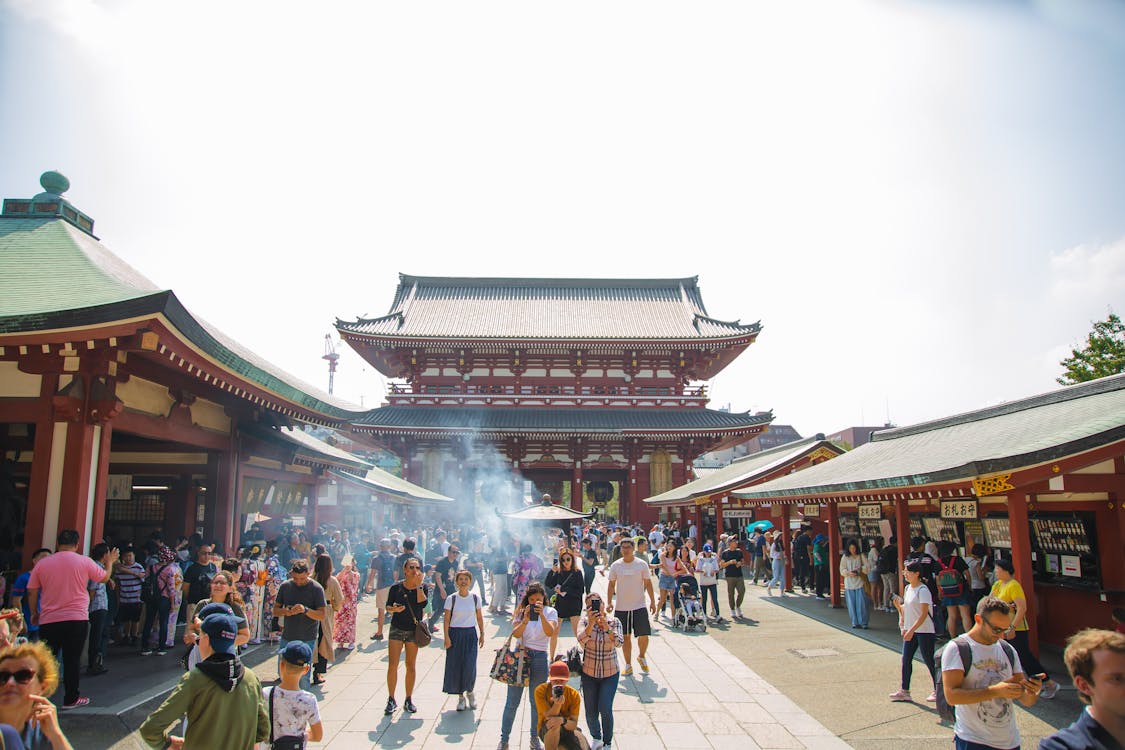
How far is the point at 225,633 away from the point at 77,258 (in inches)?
315

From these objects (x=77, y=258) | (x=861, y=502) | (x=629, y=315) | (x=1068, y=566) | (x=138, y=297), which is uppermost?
(x=629, y=315)

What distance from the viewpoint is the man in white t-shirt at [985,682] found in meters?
4.31

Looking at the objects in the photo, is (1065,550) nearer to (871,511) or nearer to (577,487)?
(871,511)

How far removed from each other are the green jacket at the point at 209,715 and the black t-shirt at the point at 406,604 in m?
3.48

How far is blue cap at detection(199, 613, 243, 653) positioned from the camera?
370cm

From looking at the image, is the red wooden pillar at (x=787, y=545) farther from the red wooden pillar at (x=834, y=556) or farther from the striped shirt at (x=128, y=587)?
the striped shirt at (x=128, y=587)

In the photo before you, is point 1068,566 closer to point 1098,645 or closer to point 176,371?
point 1098,645

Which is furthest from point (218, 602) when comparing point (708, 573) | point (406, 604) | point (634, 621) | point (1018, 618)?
point (708, 573)

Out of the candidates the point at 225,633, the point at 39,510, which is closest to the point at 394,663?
the point at 225,633

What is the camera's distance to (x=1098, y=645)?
3.07 metres

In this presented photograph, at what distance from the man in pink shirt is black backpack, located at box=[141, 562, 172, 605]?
2796 millimetres

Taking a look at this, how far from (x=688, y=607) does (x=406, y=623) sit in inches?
265

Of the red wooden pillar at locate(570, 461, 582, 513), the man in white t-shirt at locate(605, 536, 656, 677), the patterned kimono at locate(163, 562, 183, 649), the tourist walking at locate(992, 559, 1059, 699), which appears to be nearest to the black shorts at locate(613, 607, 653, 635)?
the man in white t-shirt at locate(605, 536, 656, 677)

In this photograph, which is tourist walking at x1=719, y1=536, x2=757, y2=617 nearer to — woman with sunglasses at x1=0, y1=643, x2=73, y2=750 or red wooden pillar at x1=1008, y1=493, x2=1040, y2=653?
red wooden pillar at x1=1008, y1=493, x2=1040, y2=653
